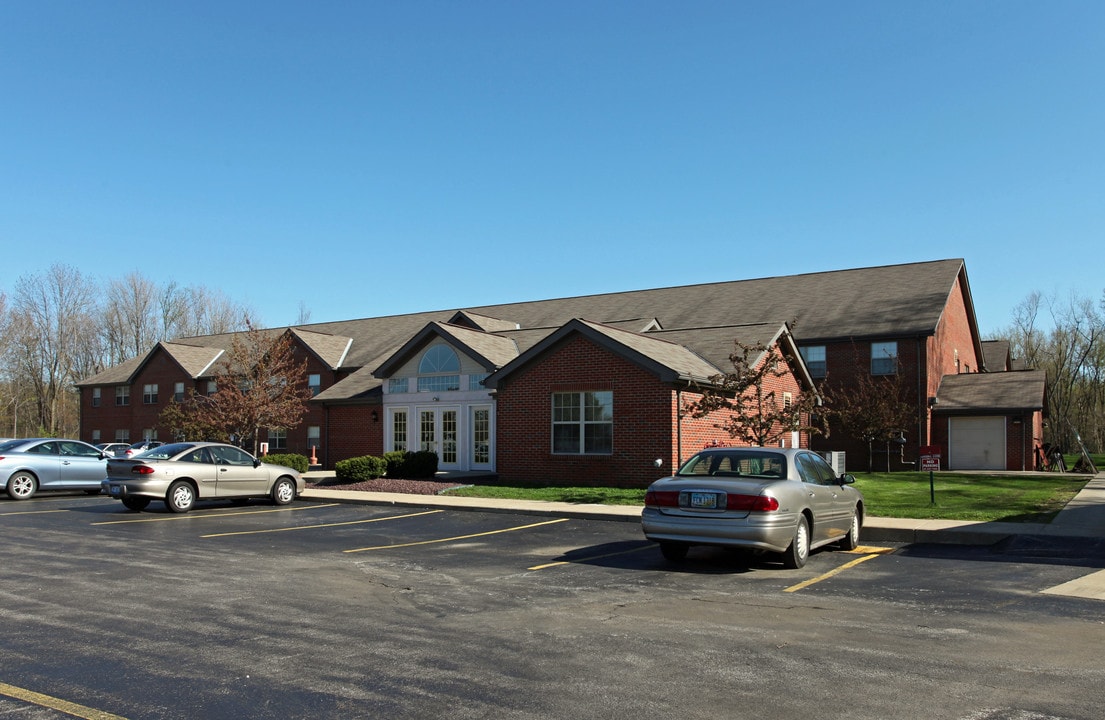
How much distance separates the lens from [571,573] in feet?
35.6

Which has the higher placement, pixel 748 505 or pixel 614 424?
pixel 614 424

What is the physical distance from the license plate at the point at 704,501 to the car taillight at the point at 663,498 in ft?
0.69

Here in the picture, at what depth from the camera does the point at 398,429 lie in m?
29.3

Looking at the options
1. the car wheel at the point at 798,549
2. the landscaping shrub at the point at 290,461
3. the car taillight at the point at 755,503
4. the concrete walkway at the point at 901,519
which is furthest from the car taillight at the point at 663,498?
the landscaping shrub at the point at 290,461

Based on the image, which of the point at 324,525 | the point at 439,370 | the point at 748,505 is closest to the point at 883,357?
the point at 439,370

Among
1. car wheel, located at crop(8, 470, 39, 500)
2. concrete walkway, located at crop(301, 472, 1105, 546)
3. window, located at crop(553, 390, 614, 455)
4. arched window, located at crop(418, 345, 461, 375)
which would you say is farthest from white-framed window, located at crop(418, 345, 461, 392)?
car wheel, located at crop(8, 470, 39, 500)

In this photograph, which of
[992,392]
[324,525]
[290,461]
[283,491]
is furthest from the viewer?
[992,392]

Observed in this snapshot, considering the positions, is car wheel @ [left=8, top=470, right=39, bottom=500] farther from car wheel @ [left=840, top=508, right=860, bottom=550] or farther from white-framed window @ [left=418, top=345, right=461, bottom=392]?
car wheel @ [left=840, top=508, right=860, bottom=550]

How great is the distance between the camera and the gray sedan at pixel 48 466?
21.2 m

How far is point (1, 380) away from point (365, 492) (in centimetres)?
5737

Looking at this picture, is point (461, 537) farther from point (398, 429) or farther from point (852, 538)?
point (398, 429)

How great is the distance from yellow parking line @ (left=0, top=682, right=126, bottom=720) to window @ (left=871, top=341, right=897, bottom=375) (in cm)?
3336

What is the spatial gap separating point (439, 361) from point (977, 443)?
2167cm

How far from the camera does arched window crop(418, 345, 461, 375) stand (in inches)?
1091
